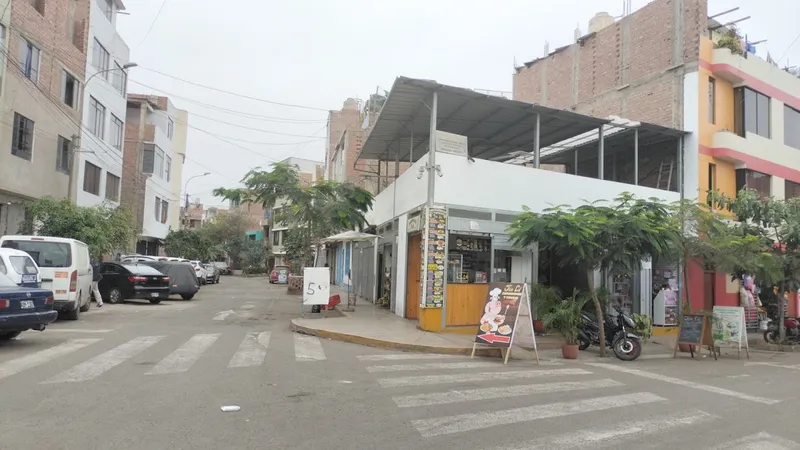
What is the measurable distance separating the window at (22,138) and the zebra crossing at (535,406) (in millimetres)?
18745

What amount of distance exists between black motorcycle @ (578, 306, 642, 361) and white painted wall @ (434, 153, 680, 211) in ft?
11.7

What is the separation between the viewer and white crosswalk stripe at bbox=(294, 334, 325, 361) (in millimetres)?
10047

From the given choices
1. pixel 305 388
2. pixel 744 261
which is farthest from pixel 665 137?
pixel 305 388

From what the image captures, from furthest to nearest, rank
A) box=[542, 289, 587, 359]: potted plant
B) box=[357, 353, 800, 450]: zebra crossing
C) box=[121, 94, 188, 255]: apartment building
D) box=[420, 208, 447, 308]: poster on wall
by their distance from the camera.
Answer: box=[121, 94, 188, 255]: apartment building < box=[420, 208, 447, 308]: poster on wall < box=[542, 289, 587, 359]: potted plant < box=[357, 353, 800, 450]: zebra crossing

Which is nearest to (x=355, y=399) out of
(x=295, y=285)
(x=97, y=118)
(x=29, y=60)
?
(x=29, y=60)

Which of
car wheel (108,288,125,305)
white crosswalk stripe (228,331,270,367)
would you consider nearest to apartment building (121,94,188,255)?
car wheel (108,288,125,305)

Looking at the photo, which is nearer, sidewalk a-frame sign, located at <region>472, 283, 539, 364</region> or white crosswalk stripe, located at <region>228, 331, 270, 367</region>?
white crosswalk stripe, located at <region>228, 331, 270, 367</region>

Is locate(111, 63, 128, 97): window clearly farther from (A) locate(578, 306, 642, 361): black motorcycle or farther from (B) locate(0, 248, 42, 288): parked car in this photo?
(A) locate(578, 306, 642, 361): black motorcycle

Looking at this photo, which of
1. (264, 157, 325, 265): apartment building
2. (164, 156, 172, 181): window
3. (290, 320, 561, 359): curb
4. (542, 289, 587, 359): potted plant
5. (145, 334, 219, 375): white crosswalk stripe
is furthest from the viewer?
(264, 157, 325, 265): apartment building

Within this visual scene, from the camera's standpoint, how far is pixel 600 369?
406 inches

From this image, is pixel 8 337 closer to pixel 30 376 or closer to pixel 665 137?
pixel 30 376

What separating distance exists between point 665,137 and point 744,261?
7287 millimetres

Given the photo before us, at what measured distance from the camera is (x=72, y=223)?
66.1 ft

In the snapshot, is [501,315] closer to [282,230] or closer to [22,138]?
[22,138]
